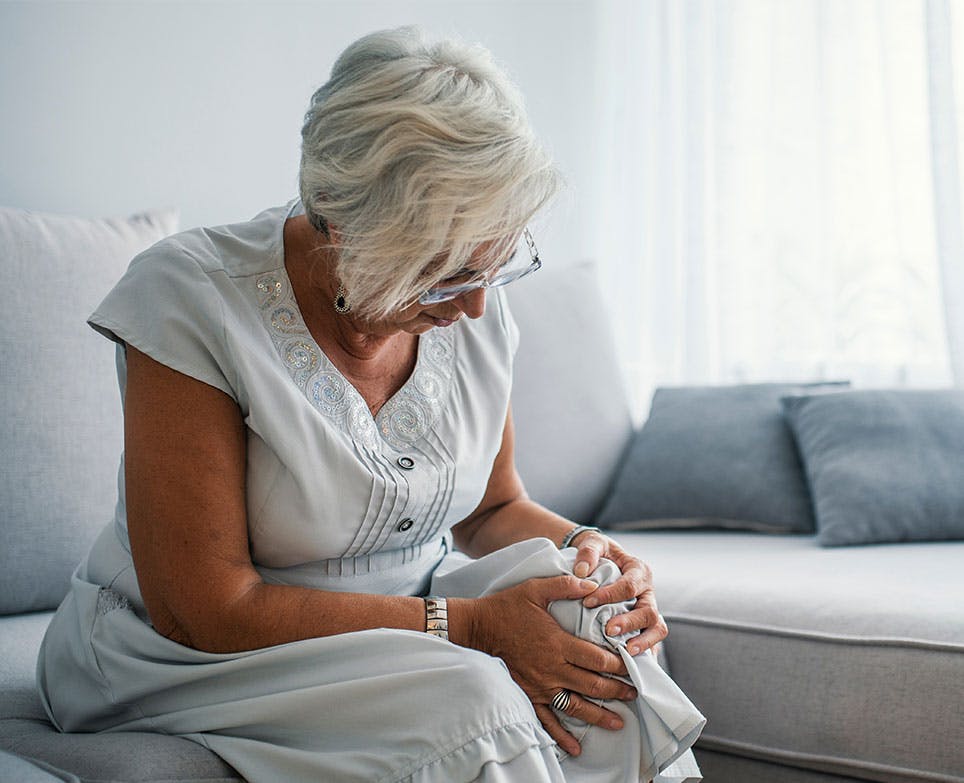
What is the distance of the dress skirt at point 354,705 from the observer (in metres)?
0.96

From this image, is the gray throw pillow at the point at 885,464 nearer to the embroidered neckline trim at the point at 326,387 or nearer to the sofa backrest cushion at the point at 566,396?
the sofa backrest cushion at the point at 566,396

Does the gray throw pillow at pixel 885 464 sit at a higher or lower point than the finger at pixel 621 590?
higher

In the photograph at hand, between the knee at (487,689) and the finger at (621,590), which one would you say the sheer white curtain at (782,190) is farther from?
the knee at (487,689)

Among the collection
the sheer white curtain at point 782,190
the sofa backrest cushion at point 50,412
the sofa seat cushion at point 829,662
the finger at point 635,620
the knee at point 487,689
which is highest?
the sheer white curtain at point 782,190

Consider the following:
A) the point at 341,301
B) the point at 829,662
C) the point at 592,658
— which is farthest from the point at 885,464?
the point at 341,301

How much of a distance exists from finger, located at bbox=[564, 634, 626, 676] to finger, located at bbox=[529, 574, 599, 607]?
0.17 feet

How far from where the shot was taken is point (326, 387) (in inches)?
45.5

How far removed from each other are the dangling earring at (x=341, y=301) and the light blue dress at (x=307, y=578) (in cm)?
5

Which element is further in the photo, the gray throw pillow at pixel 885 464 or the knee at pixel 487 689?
the gray throw pillow at pixel 885 464

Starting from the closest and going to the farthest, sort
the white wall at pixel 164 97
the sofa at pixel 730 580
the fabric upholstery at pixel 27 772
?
the fabric upholstery at pixel 27 772, the sofa at pixel 730 580, the white wall at pixel 164 97

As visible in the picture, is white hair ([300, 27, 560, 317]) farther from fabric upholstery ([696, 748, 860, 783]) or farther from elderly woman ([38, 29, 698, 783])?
fabric upholstery ([696, 748, 860, 783])

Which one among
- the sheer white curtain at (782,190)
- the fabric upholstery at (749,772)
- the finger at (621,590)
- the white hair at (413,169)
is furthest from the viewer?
the sheer white curtain at (782,190)

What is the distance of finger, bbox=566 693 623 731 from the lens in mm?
1081

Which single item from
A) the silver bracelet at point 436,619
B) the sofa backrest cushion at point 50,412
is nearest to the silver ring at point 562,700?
the silver bracelet at point 436,619
